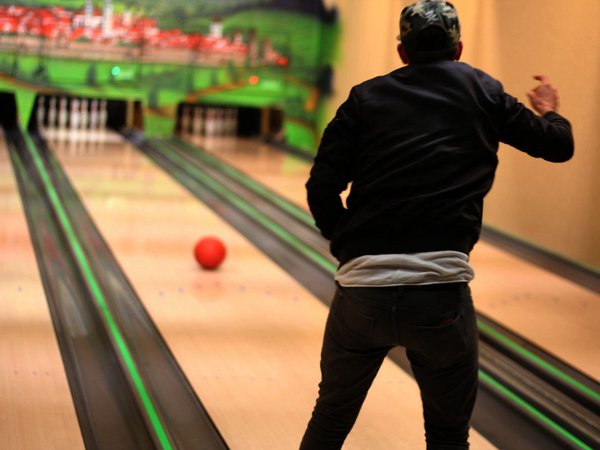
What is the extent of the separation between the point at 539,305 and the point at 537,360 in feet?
2.59

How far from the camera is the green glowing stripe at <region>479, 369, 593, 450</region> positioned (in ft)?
8.96

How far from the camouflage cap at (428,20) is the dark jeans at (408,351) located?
0.45 metres

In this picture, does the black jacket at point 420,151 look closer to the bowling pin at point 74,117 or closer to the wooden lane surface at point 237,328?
the wooden lane surface at point 237,328

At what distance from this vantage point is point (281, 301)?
13.4 feet

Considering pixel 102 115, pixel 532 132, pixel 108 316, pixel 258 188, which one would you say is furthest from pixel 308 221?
pixel 102 115

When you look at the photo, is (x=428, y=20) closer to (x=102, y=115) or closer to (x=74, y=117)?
(x=74, y=117)

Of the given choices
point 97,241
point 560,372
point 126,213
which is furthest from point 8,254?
point 560,372

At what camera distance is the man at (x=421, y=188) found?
1.70m

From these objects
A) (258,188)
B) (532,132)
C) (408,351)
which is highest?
(532,132)

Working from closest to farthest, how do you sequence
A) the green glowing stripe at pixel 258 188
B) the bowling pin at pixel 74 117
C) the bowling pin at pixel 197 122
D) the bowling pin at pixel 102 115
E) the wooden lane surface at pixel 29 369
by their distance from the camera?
1. the wooden lane surface at pixel 29 369
2. the green glowing stripe at pixel 258 188
3. the bowling pin at pixel 74 117
4. the bowling pin at pixel 102 115
5. the bowling pin at pixel 197 122

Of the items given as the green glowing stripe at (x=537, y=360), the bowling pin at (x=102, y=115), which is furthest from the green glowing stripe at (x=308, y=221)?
the bowling pin at (x=102, y=115)

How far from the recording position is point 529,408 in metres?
2.96

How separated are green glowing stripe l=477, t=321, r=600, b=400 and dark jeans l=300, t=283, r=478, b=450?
4.45 feet

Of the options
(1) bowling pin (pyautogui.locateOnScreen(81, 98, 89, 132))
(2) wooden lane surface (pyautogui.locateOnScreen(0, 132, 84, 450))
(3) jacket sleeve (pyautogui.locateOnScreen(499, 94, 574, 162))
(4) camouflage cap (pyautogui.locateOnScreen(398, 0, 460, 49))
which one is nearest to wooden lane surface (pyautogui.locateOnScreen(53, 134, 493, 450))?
(2) wooden lane surface (pyautogui.locateOnScreen(0, 132, 84, 450))
